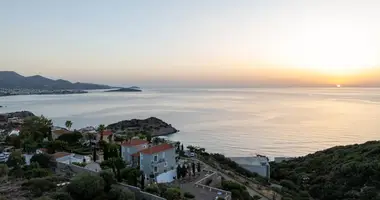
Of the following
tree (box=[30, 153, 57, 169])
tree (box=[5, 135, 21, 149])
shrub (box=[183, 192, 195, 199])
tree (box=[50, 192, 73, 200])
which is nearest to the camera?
tree (box=[50, 192, 73, 200])

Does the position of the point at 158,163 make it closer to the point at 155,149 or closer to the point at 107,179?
the point at 155,149

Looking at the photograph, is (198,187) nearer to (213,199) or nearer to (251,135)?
(213,199)

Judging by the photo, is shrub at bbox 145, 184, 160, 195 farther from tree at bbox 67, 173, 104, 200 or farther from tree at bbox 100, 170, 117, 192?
tree at bbox 67, 173, 104, 200

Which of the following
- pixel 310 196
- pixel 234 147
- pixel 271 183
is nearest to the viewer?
pixel 310 196

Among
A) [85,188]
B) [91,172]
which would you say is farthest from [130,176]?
[85,188]

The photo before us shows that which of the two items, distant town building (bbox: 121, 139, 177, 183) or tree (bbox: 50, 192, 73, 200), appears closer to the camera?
tree (bbox: 50, 192, 73, 200)

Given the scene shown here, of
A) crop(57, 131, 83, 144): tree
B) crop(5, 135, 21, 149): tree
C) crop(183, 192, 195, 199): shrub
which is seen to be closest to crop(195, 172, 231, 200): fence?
crop(183, 192, 195, 199): shrub

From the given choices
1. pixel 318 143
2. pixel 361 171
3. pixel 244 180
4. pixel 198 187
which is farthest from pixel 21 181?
pixel 318 143
